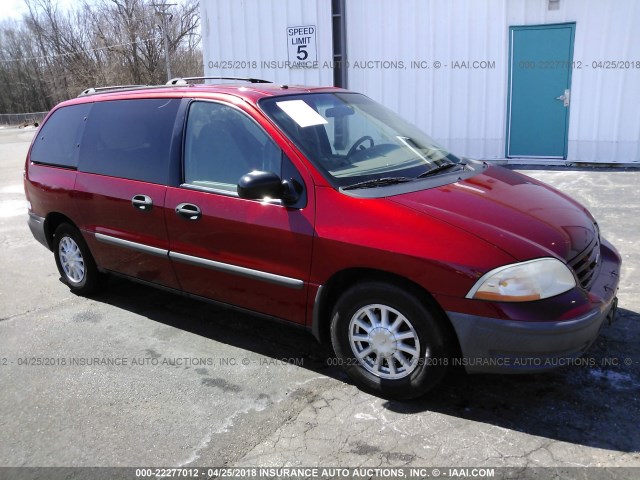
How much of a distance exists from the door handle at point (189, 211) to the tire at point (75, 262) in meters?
1.47

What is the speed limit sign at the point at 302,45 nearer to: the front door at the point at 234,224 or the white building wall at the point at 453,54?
the white building wall at the point at 453,54

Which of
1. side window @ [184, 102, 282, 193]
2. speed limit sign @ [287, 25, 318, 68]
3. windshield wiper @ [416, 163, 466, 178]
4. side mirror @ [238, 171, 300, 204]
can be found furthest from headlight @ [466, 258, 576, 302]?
speed limit sign @ [287, 25, 318, 68]

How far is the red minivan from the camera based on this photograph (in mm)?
2742

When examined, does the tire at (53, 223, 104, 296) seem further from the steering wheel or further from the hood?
the hood

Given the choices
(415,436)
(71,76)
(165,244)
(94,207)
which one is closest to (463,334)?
(415,436)

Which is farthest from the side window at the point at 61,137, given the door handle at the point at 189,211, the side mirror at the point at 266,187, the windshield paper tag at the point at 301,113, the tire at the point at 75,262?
the side mirror at the point at 266,187

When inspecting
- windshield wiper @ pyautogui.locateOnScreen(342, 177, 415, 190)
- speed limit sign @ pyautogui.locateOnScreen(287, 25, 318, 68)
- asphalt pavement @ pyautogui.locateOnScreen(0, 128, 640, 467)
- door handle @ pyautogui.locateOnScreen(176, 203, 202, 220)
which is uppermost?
speed limit sign @ pyautogui.locateOnScreen(287, 25, 318, 68)

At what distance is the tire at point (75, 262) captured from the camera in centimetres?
479

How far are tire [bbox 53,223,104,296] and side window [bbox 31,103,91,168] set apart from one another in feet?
1.97

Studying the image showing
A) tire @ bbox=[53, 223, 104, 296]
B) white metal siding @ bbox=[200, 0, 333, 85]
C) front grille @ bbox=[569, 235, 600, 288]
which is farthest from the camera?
white metal siding @ bbox=[200, 0, 333, 85]

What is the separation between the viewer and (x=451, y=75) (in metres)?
9.93

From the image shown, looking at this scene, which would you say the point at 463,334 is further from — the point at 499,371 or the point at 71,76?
the point at 71,76

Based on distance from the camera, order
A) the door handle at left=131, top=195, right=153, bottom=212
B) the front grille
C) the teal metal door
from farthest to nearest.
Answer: the teal metal door, the door handle at left=131, top=195, right=153, bottom=212, the front grille

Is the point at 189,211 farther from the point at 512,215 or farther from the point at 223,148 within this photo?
the point at 512,215
